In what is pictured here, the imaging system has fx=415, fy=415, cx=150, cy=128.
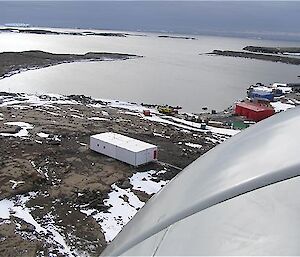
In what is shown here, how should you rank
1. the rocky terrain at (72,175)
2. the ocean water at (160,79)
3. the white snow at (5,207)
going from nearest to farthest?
1. the rocky terrain at (72,175)
2. the white snow at (5,207)
3. the ocean water at (160,79)

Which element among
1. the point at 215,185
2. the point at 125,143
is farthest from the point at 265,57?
the point at 215,185

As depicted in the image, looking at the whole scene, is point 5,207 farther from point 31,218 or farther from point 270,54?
point 270,54

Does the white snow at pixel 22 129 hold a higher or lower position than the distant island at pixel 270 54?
lower

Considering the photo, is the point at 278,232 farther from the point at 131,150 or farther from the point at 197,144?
the point at 197,144

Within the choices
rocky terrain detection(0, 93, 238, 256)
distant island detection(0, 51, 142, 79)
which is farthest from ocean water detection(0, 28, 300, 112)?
rocky terrain detection(0, 93, 238, 256)

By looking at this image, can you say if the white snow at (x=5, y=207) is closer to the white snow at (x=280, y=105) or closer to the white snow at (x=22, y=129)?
the white snow at (x=22, y=129)

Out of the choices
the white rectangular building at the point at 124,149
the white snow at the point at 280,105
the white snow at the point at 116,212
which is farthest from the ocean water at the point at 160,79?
the white snow at the point at 116,212

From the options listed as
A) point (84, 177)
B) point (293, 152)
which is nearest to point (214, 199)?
point (293, 152)
